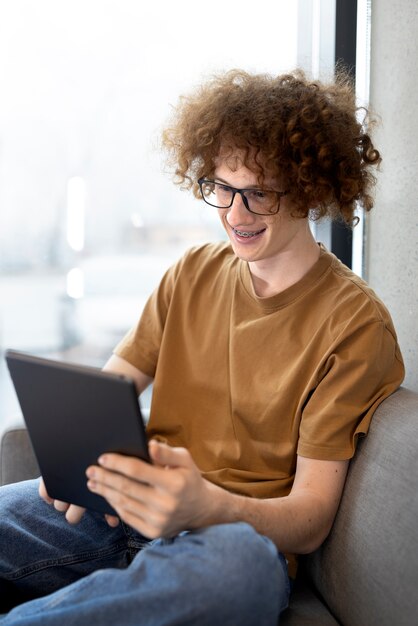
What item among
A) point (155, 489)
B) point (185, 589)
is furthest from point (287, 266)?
point (185, 589)

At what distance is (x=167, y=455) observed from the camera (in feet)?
3.76

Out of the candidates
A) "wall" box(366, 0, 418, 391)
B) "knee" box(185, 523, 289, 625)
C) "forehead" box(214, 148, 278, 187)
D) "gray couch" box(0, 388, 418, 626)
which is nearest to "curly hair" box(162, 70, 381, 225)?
"forehead" box(214, 148, 278, 187)

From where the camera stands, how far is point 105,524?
4.99ft

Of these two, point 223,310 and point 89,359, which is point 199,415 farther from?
point 89,359

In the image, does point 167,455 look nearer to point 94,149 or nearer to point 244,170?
point 244,170

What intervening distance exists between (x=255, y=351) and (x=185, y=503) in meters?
0.49

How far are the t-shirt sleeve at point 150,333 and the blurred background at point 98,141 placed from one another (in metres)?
0.58

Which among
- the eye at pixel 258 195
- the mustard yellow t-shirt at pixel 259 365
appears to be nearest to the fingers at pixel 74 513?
the mustard yellow t-shirt at pixel 259 365

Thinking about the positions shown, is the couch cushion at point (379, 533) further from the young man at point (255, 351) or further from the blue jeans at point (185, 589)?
the blue jeans at point (185, 589)

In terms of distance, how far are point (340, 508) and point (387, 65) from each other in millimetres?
1187

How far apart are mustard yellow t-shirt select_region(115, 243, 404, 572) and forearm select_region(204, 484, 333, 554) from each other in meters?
0.10

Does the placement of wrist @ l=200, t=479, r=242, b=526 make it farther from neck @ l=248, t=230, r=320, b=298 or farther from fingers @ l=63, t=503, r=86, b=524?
neck @ l=248, t=230, r=320, b=298

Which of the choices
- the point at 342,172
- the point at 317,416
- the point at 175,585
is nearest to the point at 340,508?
the point at 317,416

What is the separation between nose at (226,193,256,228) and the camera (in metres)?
1.54
